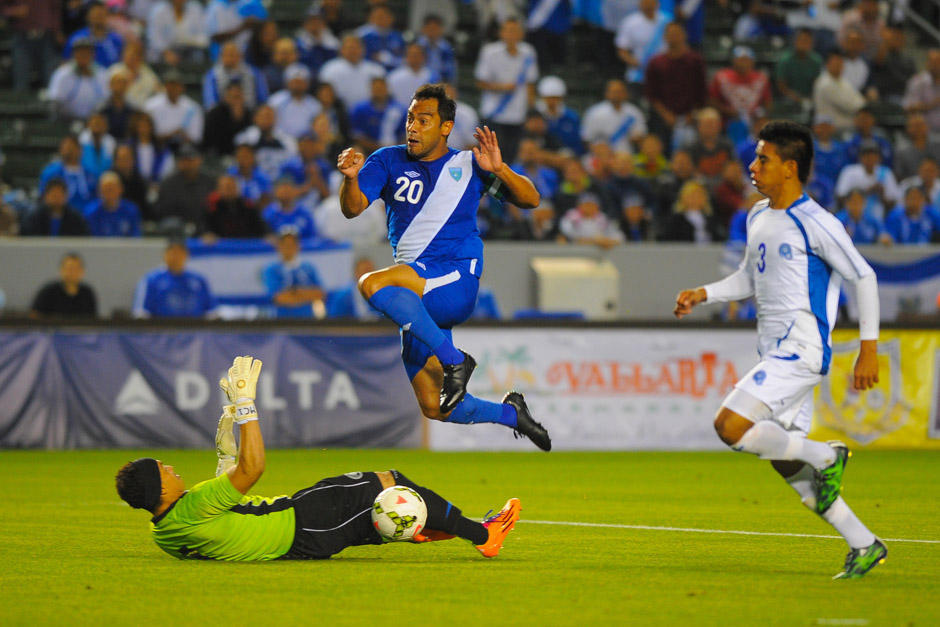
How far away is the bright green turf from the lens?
20.2ft

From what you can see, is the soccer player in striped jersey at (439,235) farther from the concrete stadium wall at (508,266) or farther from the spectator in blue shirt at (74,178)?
the spectator in blue shirt at (74,178)

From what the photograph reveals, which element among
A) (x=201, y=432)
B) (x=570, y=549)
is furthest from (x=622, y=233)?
(x=570, y=549)

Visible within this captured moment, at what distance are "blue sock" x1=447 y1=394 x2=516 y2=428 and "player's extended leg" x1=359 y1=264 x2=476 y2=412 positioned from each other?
0.41ft

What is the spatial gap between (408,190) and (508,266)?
9431 millimetres

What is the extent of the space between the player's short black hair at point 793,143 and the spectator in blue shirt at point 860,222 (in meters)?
11.7

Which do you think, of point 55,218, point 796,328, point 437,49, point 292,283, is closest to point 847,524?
point 796,328

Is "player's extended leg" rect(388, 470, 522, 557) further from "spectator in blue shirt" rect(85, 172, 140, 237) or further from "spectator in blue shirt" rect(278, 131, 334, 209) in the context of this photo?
"spectator in blue shirt" rect(85, 172, 140, 237)

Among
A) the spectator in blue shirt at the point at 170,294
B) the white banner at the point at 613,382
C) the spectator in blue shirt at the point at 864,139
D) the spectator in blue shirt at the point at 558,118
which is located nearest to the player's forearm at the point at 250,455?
the white banner at the point at 613,382

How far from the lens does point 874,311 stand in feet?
23.7

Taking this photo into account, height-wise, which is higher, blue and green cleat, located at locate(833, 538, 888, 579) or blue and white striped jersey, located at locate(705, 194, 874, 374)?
blue and white striped jersey, located at locate(705, 194, 874, 374)

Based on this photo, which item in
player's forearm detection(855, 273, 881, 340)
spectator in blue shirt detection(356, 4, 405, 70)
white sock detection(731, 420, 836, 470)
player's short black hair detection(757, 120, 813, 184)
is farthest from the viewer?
spectator in blue shirt detection(356, 4, 405, 70)

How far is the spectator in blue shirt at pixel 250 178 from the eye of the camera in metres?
18.2

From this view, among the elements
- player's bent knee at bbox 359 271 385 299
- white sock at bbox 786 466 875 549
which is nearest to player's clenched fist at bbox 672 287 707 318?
white sock at bbox 786 466 875 549

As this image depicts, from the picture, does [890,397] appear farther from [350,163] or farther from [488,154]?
[350,163]
